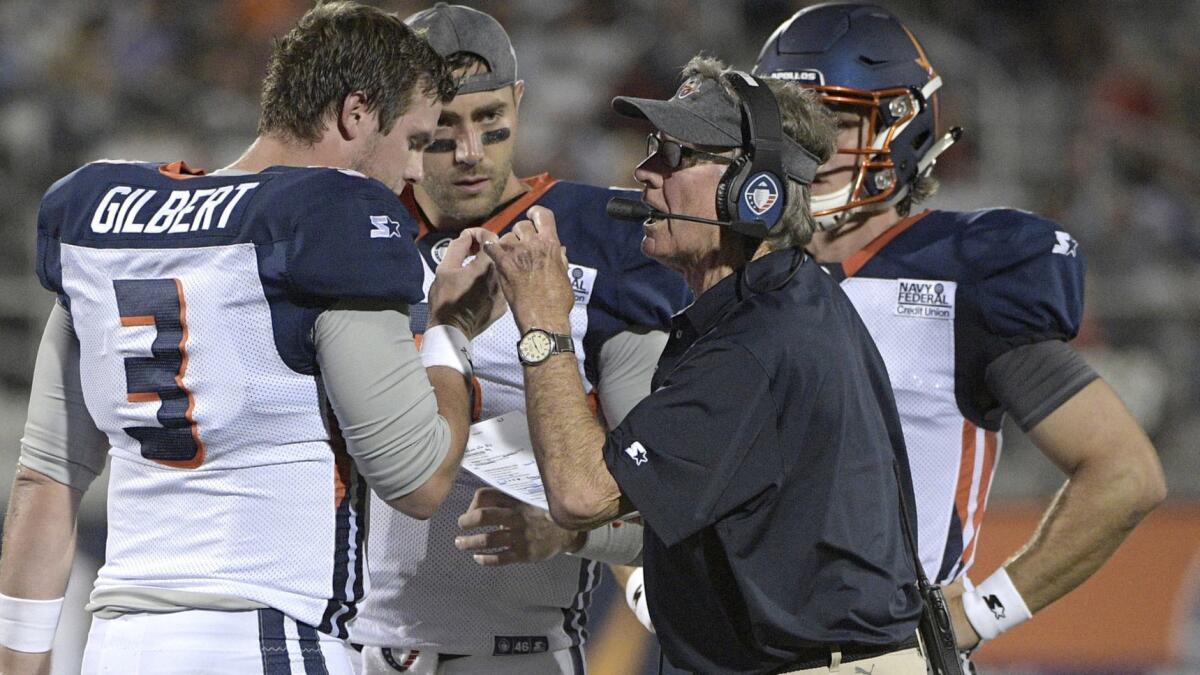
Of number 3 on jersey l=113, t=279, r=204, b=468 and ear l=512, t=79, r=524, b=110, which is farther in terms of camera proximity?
ear l=512, t=79, r=524, b=110

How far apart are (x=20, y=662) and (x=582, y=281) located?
1285mm

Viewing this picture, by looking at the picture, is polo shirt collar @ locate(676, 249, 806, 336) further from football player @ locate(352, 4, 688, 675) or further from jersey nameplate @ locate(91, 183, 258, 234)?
jersey nameplate @ locate(91, 183, 258, 234)

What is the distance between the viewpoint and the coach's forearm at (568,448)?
7.54 ft

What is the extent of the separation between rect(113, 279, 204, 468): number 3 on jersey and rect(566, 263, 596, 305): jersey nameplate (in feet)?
A: 3.33

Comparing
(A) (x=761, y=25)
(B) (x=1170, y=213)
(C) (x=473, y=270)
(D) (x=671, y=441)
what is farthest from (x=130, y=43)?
(D) (x=671, y=441)

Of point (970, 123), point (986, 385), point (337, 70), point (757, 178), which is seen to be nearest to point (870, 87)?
point (986, 385)

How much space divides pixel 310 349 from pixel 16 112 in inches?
252

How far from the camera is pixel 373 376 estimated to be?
2.20 m

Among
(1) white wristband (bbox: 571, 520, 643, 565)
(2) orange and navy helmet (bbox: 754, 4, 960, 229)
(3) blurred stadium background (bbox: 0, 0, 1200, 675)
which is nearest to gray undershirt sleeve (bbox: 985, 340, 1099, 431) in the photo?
(2) orange and navy helmet (bbox: 754, 4, 960, 229)

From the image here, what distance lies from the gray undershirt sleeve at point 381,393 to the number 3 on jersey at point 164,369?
0.20 m

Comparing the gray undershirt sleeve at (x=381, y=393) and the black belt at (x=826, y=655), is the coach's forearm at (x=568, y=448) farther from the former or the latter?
the black belt at (x=826, y=655)

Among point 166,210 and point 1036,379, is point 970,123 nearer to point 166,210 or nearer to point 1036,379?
point 1036,379

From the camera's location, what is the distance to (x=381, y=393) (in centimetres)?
221

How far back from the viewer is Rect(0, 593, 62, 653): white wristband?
2482 millimetres
